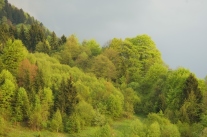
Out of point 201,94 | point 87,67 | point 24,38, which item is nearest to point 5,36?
point 24,38

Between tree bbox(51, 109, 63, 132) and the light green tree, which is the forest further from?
the light green tree

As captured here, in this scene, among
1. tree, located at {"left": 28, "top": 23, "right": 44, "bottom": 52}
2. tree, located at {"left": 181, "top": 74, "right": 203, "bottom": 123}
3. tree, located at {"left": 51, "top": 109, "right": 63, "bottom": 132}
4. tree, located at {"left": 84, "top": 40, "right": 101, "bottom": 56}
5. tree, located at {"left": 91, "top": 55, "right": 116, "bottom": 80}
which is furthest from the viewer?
tree, located at {"left": 28, "top": 23, "right": 44, "bottom": 52}

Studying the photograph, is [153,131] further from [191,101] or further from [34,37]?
[34,37]

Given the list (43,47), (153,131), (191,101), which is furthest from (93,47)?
(153,131)

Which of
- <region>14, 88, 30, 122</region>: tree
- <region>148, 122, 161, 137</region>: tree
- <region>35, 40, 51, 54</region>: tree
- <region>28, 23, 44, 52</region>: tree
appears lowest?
<region>148, 122, 161, 137</region>: tree

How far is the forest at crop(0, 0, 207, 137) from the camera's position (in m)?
53.6

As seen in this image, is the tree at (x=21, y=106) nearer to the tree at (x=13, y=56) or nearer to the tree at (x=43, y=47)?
the tree at (x=13, y=56)

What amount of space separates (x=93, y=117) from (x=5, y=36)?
40.5m

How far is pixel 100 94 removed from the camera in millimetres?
65438

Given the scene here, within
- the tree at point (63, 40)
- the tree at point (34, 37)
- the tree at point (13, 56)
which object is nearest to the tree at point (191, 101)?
the tree at point (13, 56)

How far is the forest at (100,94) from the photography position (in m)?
53.6

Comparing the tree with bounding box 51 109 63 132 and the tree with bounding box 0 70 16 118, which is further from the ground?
the tree with bounding box 0 70 16 118

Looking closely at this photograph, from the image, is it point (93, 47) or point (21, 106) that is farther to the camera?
point (93, 47)

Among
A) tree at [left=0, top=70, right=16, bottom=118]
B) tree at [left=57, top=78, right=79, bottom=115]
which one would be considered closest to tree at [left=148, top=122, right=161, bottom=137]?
tree at [left=57, top=78, right=79, bottom=115]
